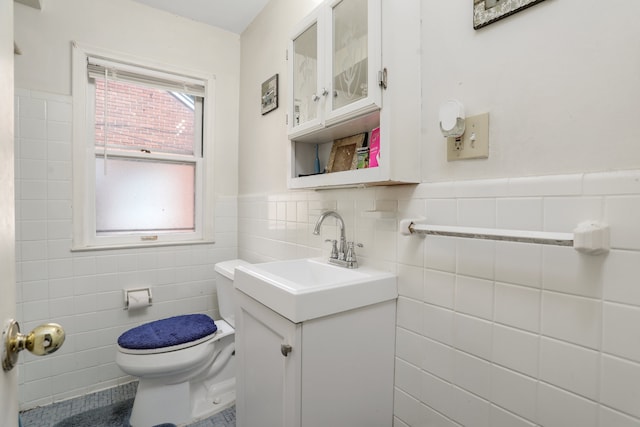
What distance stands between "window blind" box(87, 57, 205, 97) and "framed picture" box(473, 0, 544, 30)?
1816mm

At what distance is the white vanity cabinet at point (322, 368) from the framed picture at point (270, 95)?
1.18m

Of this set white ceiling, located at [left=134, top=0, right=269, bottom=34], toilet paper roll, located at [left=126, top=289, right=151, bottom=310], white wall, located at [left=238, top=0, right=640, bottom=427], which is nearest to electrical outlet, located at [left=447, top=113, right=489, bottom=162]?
white wall, located at [left=238, top=0, right=640, bottom=427]

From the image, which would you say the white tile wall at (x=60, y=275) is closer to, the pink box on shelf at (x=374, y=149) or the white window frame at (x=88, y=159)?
the white window frame at (x=88, y=159)

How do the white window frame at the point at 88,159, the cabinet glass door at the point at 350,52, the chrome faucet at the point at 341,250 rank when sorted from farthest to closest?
the white window frame at the point at 88,159, the chrome faucet at the point at 341,250, the cabinet glass door at the point at 350,52

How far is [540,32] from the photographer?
745 mm

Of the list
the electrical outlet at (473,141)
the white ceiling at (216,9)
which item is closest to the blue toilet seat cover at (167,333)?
the electrical outlet at (473,141)

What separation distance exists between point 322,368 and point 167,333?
1.00 m

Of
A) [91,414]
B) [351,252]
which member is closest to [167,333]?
[91,414]

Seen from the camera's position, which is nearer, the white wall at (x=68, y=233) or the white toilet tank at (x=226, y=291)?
the white wall at (x=68, y=233)

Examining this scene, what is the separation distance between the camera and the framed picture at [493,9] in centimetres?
77

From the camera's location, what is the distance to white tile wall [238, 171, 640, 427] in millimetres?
634

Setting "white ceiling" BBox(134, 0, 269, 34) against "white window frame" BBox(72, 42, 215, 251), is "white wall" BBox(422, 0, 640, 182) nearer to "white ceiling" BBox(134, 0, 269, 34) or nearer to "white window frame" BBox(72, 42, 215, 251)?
"white ceiling" BBox(134, 0, 269, 34)

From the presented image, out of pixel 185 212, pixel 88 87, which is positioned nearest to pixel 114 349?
pixel 185 212

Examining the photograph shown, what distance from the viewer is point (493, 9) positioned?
82cm
